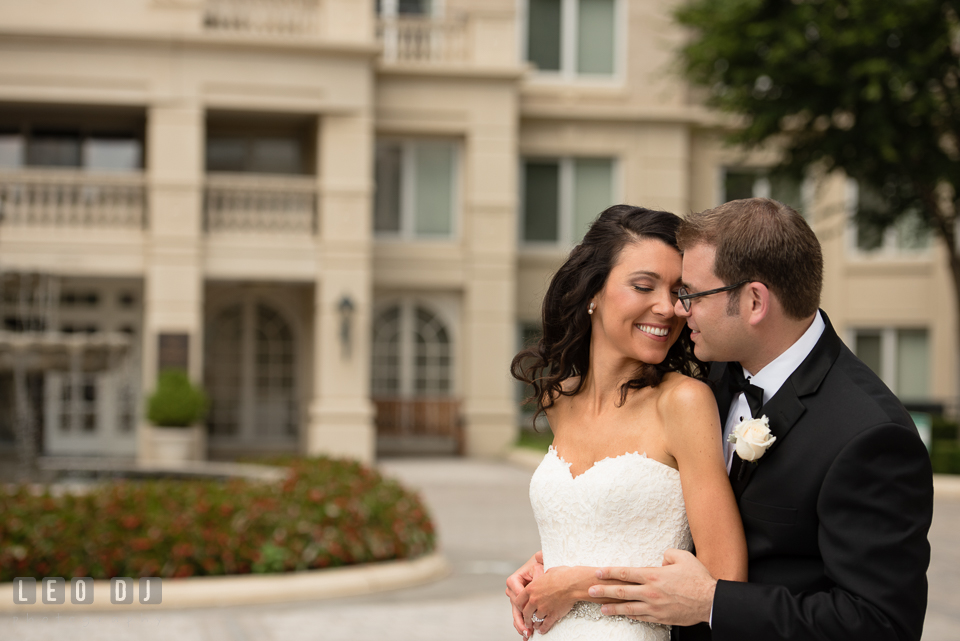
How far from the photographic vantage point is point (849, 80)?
17031 mm

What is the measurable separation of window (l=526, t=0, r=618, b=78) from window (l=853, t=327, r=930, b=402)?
909 cm

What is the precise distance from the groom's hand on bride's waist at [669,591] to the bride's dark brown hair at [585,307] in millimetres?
512

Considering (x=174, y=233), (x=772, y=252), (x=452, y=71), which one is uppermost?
(x=452, y=71)

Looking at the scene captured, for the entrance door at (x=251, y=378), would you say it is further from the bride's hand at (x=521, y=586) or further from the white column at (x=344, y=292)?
the bride's hand at (x=521, y=586)

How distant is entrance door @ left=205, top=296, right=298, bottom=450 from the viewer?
2297 centimetres

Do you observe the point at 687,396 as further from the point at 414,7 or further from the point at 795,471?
the point at 414,7

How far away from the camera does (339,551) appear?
8703 millimetres

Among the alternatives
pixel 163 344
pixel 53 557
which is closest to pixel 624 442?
pixel 53 557

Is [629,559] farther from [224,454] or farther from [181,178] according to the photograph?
[224,454]

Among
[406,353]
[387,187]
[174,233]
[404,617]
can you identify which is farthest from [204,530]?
[387,187]

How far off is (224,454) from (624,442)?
68.3 ft

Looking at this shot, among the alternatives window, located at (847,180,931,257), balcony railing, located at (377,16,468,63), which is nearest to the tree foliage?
window, located at (847,180,931,257)

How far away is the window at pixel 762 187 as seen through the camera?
2072cm

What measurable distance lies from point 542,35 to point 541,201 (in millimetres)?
3920
